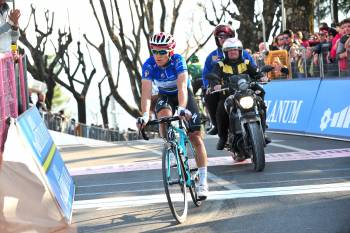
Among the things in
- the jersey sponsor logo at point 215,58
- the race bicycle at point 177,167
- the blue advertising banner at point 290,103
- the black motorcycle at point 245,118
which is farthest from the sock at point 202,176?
the blue advertising banner at point 290,103

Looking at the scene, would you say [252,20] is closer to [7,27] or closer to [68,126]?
[68,126]

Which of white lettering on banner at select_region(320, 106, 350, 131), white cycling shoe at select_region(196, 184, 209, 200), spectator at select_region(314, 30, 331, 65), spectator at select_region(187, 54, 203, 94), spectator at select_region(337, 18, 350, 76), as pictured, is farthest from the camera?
spectator at select_region(187, 54, 203, 94)

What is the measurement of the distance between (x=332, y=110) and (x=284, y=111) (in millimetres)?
2643

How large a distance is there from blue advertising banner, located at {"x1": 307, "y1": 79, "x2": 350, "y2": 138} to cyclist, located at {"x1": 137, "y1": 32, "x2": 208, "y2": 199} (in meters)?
6.02

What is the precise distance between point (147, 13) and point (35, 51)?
8.94 m

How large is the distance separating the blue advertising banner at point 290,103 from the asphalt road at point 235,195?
2.46 meters

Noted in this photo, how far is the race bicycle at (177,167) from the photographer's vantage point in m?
7.52

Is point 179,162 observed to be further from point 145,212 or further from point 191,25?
point 191,25

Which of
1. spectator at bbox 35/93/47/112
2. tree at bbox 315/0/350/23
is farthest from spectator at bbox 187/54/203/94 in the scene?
tree at bbox 315/0/350/23

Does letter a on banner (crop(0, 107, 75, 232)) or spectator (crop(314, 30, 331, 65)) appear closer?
letter a on banner (crop(0, 107, 75, 232))

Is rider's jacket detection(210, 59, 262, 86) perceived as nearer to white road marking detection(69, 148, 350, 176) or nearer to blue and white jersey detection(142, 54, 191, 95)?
white road marking detection(69, 148, 350, 176)

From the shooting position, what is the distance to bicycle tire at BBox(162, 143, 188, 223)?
7444 millimetres

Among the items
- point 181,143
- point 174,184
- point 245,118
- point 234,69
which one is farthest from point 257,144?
point 174,184

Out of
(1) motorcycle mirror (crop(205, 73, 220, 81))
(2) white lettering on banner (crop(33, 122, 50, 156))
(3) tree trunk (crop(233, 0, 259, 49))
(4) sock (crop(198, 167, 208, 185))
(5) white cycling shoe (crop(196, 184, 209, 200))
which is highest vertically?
(3) tree trunk (crop(233, 0, 259, 49))
